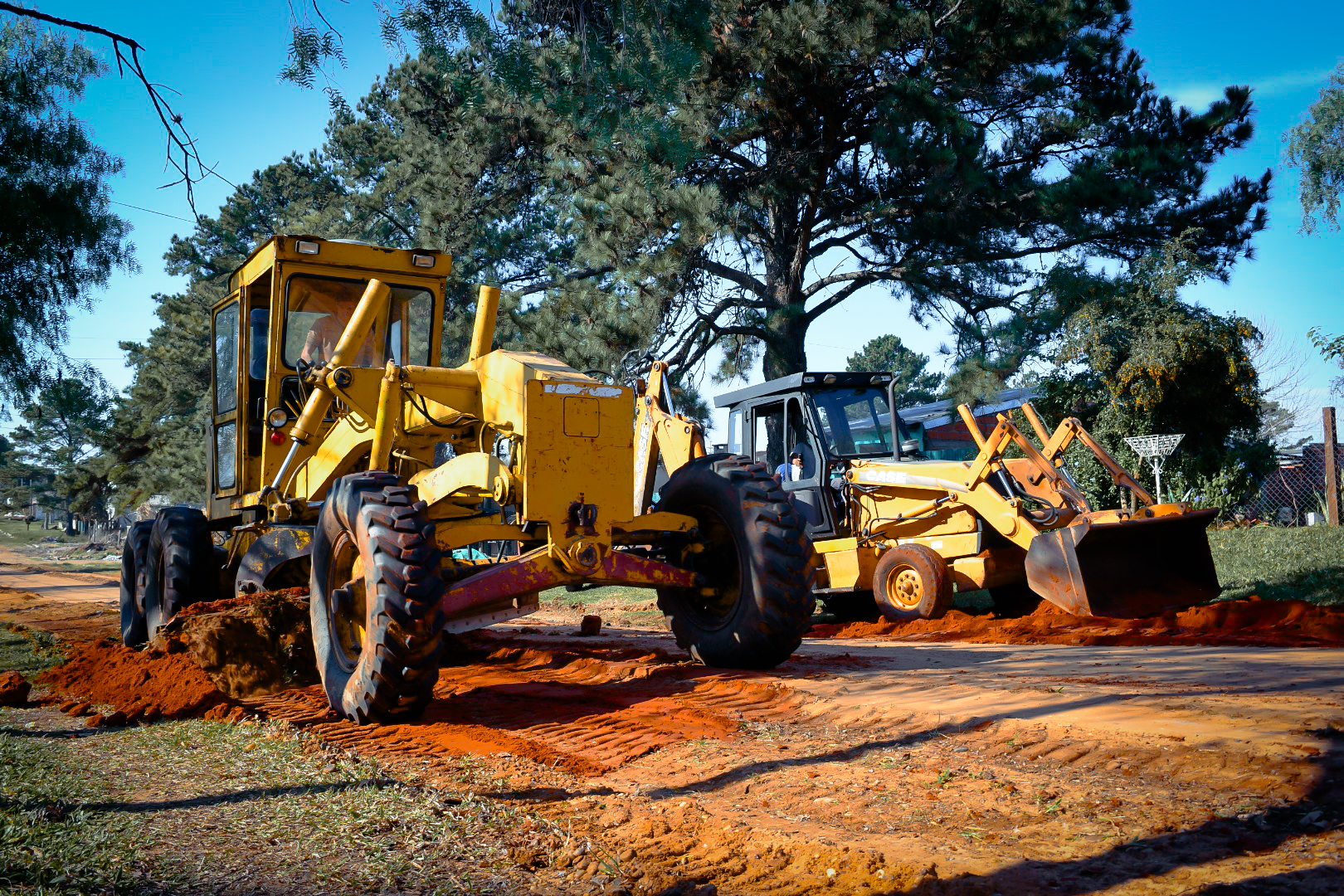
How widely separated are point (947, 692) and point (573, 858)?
3299mm

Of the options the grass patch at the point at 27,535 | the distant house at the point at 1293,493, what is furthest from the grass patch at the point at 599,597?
the grass patch at the point at 27,535

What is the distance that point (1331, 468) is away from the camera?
14.9m

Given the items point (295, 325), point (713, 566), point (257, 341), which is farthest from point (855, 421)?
point (257, 341)

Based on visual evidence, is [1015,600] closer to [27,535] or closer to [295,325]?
[295,325]

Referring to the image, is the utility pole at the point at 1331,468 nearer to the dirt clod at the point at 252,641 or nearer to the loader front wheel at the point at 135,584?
the dirt clod at the point at 252,641

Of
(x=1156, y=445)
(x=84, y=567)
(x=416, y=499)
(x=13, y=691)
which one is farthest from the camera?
(x=84, y=567)

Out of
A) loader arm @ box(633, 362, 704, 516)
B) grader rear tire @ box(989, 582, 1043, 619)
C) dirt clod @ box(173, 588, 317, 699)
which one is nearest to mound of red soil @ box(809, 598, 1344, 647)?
grader rear tire @ box(989, 582, 1043, 619)

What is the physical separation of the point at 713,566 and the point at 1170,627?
4643mm

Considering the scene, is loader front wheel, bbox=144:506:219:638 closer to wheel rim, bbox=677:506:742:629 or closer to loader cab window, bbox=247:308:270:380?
loader cab window, bbox=247:308:270:380

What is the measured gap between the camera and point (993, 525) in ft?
34.2

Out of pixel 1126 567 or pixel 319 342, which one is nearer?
pixel 319 342

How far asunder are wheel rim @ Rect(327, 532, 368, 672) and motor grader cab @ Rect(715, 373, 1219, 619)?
5778 mm

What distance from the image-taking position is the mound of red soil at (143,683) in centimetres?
639

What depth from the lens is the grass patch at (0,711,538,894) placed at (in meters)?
3.32
